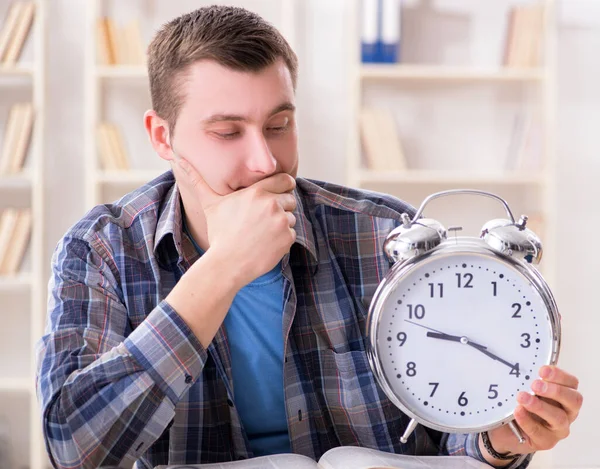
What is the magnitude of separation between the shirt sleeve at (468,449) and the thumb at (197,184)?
54 centimetres

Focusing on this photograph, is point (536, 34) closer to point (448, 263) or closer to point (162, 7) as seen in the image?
point (162, 7)

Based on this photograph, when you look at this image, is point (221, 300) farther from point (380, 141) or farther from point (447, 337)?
point (380, 141)

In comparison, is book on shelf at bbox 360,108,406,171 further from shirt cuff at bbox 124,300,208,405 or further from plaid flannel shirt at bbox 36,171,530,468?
shirt cuff at bbox 124,300,208,405

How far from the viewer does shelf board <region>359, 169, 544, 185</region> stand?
3441 mm

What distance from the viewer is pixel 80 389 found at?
42.1 inches

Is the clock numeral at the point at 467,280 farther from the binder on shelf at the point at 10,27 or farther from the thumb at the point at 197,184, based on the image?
the binder on shelf at the point at 10,27

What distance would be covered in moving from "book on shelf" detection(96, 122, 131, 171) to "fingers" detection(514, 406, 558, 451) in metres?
2.70

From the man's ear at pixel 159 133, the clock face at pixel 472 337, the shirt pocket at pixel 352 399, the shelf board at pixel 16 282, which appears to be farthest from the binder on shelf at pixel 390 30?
the clock face at pixel 472 337

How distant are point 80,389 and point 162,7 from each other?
2934 mm

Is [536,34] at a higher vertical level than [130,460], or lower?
higher

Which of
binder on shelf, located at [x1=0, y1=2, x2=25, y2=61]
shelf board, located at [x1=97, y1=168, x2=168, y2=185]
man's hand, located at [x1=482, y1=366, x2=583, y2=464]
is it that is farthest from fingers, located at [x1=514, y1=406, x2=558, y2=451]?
binder on shelf, located at [x1=0, y1=2, x2=25, y2=61]

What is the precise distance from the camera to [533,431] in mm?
1032

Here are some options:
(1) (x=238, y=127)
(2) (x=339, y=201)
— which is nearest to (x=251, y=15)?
(1) (x=238, y=127)

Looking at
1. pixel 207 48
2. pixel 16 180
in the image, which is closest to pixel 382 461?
pixel 207 48
